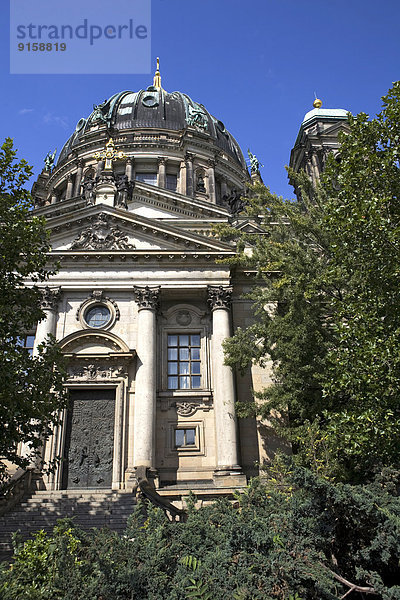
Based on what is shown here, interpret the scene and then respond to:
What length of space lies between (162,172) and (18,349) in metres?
32.7

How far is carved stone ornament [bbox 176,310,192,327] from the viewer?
23375 mm

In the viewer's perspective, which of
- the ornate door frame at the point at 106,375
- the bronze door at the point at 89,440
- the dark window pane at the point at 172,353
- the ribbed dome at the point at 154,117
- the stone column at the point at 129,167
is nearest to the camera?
the bronze door at the point at 89,440

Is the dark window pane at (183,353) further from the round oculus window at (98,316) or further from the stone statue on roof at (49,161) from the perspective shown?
the stone statue on roof at (49,161)

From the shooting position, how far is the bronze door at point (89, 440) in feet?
64.5

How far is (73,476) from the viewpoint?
1964cm

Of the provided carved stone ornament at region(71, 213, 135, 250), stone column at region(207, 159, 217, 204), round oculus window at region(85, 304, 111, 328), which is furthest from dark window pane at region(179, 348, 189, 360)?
stone column at region(207, 159, 217, 204)

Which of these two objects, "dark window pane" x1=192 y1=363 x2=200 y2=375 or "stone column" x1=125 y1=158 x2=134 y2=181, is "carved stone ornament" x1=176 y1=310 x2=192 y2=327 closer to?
"dark window pane" x1=192 y1=363 x2=200 y2=375

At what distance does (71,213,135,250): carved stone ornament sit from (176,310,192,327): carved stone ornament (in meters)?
3.96

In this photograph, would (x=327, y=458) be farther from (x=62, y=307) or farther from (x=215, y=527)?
(x=62, y=307)

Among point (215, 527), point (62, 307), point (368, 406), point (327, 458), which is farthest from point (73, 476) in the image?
point (215, 527)

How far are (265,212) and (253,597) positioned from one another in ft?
49.3

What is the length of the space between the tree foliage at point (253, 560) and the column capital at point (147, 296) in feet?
51.3

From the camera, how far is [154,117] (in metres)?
48.6

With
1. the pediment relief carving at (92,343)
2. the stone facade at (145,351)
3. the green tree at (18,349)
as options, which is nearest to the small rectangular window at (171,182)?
the stone facade at (145,351)
